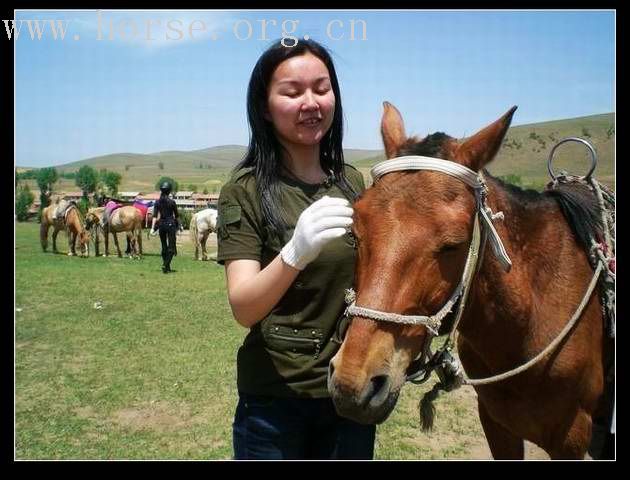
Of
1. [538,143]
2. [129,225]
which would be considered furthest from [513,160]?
[129,225]

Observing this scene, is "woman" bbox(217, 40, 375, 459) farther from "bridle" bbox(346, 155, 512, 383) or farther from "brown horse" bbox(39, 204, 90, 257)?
"brown horse" bbox(39, 204, 90, 257)

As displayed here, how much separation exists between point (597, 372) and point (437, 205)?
1620mm

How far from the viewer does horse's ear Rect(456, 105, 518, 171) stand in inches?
83.2

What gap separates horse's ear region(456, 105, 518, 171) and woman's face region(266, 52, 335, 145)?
0.64 metres

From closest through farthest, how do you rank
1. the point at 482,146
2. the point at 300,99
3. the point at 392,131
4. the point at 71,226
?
the point at 482,146 → the point at 300,99 → the point at 392,131 → the point at 71,226

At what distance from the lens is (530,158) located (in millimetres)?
54219

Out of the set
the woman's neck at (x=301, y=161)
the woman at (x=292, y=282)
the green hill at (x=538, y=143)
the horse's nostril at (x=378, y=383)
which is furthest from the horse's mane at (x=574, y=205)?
the green hill at (x=538, y=143)

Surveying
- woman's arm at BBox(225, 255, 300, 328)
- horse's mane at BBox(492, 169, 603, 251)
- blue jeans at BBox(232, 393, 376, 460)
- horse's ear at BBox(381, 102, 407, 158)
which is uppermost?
horse's ear at BBox(381, 102, 407, 158)

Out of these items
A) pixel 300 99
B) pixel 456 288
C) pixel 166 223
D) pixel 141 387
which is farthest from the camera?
pixel 166 223

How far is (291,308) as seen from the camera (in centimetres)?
218

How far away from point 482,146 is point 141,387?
5.61 meters

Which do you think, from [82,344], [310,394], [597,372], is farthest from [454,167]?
[82,344]

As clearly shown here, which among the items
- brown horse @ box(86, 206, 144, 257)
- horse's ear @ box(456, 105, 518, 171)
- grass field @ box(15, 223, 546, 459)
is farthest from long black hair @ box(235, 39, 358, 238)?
brown horse @ box(86, 206, 144, 257)

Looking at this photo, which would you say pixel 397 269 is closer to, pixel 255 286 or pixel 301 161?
pixel 255 286
